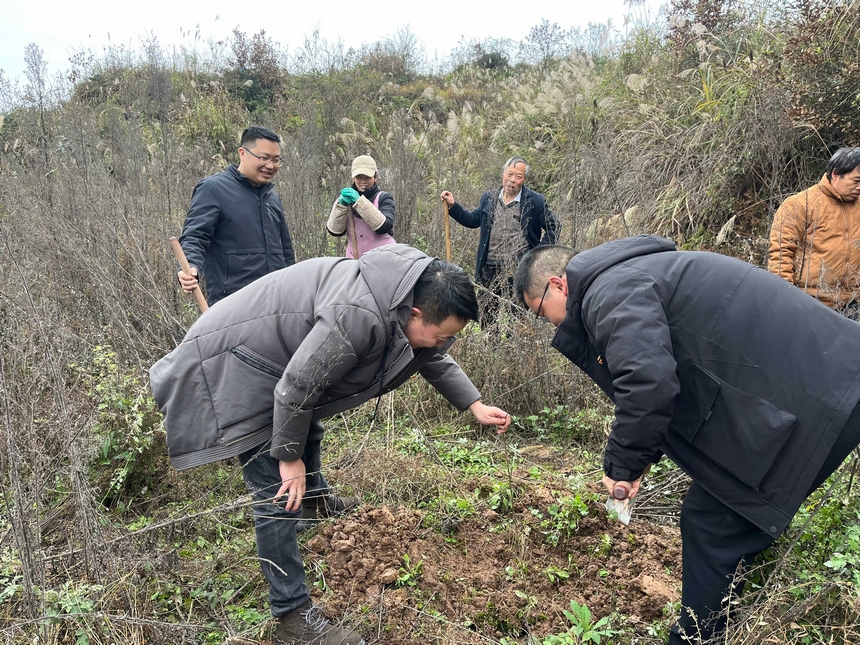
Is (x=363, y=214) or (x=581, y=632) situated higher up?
(x=363, y=214)

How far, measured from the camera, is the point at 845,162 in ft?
12.2

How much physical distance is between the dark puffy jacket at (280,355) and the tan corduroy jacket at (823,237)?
2.86m

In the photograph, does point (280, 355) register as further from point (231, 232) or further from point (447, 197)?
point (447, 197)

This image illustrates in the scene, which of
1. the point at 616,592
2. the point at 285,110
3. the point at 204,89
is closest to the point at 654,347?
the point at 616,592

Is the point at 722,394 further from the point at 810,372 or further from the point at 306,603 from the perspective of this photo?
the point at 306,603

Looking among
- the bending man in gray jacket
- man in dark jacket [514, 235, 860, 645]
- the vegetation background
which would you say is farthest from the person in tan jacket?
the bending man in gray jacket

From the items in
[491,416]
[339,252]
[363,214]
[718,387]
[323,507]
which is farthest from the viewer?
[339,252]

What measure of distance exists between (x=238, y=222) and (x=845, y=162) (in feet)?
12.7

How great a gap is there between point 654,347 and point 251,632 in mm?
1832

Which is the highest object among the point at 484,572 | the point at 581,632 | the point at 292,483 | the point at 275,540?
the point at 292,483

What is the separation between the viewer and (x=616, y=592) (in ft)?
8.37

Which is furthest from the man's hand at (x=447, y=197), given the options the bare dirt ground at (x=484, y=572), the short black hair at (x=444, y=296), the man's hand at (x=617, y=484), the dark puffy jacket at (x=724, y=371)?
the man's hand at (x=617, y=484)

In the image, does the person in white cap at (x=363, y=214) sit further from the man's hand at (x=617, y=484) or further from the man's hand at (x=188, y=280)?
the man's hand at (x=617, y=484)

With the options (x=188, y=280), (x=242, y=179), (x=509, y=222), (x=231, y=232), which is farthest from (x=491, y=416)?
(x=509, y=222)
